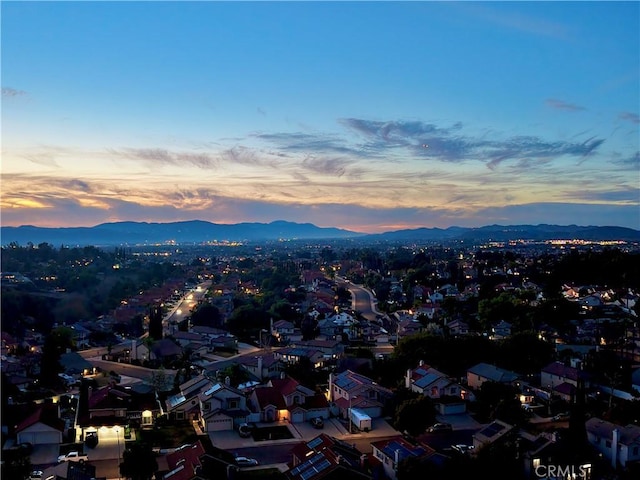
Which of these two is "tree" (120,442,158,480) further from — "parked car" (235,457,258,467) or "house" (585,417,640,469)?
"house" (585,417,640,469)

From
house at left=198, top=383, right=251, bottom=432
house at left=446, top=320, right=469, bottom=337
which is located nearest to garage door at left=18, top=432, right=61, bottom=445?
house at left=198, top=383, right=251, bottom=432

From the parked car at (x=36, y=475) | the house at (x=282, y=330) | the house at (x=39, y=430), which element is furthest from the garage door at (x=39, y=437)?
the house at (x=282, y=330)

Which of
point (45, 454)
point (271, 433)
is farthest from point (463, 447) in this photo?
point (45, 454)

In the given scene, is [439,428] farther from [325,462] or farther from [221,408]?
[221,408]

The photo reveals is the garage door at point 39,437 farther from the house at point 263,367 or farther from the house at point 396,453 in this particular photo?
the house at point 396,453

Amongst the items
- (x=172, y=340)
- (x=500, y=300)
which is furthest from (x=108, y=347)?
(x=500, y=300)
